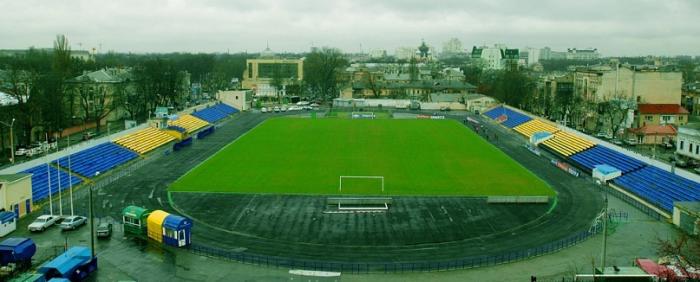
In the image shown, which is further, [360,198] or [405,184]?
[405,184]

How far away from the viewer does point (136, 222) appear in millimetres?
27719

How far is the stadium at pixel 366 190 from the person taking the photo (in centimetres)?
2628

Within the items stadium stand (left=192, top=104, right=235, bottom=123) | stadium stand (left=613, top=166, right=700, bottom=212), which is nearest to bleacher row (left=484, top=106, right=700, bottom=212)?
stadium stand (left=613, top=166, right=700, bottom=212)

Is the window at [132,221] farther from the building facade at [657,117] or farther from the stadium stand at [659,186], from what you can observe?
the building facade at [657,117]

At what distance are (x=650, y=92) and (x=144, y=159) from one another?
61445 mm

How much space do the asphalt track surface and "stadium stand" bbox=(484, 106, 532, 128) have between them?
31114 mm

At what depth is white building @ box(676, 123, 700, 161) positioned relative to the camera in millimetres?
45719

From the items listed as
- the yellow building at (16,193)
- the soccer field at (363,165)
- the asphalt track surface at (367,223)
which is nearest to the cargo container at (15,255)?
the asphalt track surface at (367,223)

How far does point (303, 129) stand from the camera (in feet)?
225

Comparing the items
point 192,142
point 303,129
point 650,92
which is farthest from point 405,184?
point 650,92

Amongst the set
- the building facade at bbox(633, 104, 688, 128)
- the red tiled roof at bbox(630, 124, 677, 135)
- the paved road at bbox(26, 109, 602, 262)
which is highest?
the building facade at bbox(633, 104, 688, 128)

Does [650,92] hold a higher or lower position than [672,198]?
higher

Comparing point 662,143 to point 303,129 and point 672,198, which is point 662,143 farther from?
point 303,129

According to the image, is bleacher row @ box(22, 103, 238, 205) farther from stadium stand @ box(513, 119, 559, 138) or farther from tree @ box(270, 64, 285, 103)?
tree @ box(270, 64, 285, 103)
